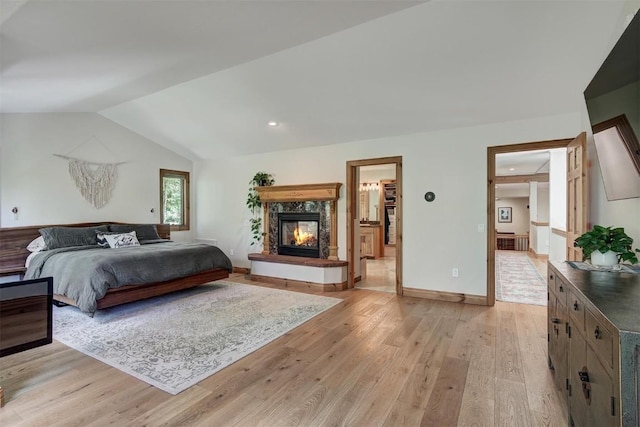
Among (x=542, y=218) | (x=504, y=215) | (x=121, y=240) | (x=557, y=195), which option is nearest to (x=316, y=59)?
(x=121, y=240)

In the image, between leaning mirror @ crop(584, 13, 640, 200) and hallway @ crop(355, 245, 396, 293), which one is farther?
hallway @ crop(355, 245, 396, 293)

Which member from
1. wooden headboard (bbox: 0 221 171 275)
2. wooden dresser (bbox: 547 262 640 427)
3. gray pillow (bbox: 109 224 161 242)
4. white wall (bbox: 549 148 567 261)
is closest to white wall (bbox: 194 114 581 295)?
wooden dresser (bbox: 547 262 640 427)

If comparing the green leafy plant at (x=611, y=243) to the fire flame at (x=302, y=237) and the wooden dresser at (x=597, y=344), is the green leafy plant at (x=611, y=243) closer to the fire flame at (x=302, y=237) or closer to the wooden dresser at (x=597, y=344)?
the wooden dresser at (x=597, y=344)

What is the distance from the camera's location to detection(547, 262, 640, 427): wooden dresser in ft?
3.28

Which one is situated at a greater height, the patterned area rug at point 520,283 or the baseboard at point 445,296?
the baseboard at point 445,296

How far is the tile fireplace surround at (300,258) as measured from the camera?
5.05 metres

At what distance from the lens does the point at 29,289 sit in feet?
7.81

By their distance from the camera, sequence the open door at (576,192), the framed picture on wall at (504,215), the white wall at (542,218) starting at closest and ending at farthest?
the open door at (576,192) → the white wall at (542,218) → the framed picture on wall at (504,215)

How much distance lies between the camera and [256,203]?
6094mm

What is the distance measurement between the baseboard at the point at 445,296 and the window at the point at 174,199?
4.95 meters

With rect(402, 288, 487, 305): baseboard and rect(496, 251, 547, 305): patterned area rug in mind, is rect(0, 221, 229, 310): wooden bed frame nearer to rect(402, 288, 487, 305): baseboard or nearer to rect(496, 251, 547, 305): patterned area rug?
rect(402, 288, 487, 305): baseboard

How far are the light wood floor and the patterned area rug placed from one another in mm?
1412

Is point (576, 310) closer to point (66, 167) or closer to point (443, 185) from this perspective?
point (443, 185)

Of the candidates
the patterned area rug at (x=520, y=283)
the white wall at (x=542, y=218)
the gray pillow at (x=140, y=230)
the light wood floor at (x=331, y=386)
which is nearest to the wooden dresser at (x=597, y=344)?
the light wood floor at (x=331, y=386)
